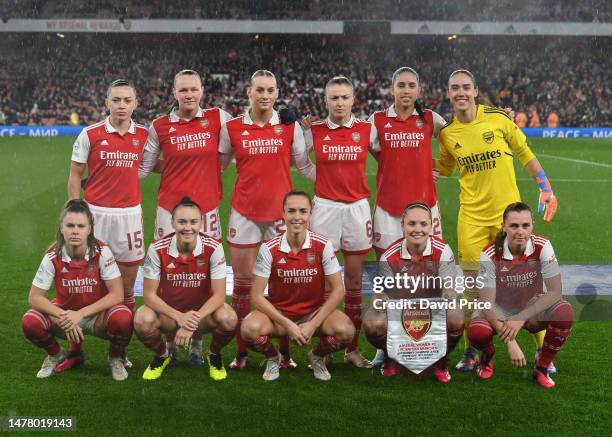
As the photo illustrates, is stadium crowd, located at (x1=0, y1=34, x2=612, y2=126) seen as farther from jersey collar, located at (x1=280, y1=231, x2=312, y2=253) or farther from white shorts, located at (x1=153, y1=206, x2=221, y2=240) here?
jersey collar, located at (x1=280, y1=231, x2=312, y2=253)

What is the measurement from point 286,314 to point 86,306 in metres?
1.23

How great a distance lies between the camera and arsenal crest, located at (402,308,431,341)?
4238 millimetres

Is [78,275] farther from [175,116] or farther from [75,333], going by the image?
[175,116]

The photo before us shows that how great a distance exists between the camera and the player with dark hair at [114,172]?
4762 millimetres

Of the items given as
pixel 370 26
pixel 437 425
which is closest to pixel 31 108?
pixel 370 26

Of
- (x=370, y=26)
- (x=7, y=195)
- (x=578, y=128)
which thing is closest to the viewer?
(x=7, y=195)

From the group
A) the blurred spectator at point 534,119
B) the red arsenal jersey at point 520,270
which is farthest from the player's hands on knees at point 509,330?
the blurred spectator at point 534,119

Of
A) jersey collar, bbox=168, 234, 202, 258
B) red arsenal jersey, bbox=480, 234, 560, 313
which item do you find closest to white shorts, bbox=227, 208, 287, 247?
jersey collar, bbox=168, 234, 202, 258

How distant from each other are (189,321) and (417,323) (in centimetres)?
135

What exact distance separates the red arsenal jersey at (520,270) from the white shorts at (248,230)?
4.54 ft

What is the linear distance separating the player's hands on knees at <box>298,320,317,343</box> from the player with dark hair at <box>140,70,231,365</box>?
2.88 feet

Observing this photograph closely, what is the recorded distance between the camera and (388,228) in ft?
16.3

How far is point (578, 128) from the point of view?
2648 cm

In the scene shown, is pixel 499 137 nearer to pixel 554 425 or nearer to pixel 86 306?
pixel 554 425
